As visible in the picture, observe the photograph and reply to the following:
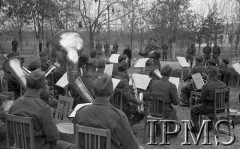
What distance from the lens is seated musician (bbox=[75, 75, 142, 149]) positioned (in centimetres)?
308

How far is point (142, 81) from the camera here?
637cm

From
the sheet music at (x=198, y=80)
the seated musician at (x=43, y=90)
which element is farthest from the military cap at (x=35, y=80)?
the sheet music at (x=198, y=80)

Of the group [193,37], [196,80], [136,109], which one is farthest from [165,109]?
[193,37]

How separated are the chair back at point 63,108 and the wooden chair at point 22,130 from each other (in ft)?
4.07

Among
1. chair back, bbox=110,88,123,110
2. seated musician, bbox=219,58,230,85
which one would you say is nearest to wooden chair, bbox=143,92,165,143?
chair back, bbox=110,88,123,110

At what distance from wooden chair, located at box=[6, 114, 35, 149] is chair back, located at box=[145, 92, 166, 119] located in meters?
2.70

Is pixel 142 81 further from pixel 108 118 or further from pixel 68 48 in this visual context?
pixel 108 118

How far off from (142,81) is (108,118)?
3.35m

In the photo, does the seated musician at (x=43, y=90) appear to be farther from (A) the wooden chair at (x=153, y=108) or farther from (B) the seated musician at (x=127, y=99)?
(A) the wooden chair at (x=153, y=108)

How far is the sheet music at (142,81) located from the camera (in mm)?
6277

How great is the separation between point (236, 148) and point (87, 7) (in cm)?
1273

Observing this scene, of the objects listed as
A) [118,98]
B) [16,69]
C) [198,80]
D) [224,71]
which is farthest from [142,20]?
[16,69]

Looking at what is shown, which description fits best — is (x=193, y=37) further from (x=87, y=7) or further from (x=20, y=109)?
(x=20, y=109)

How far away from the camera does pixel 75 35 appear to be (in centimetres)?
545
